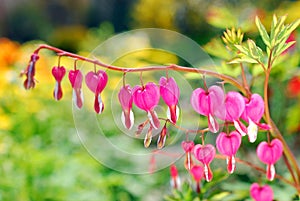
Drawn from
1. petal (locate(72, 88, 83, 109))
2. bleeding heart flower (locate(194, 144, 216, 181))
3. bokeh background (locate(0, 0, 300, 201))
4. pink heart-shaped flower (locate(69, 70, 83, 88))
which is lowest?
bleeding heart flower (locate(194, 144, 216, 181))

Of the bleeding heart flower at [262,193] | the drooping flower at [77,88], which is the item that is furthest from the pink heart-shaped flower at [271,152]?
the drooping flower at [77,88]

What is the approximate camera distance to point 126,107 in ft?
2.58

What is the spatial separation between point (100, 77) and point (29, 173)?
84cm

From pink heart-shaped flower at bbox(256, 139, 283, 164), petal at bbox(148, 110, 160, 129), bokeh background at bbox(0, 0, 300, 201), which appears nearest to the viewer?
petal at bbox(148, 110, 160, 129)

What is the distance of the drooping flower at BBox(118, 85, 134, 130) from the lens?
30.9 inches

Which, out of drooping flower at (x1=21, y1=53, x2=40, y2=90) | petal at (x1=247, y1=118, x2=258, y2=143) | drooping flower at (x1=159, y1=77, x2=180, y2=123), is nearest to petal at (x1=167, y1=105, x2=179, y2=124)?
drooping flower at (x1=159, y1=77, x2=180, y2=123)

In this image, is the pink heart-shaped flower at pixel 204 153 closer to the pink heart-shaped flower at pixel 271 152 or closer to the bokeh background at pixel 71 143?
the pink heart-shaped flower at pixel 271 152

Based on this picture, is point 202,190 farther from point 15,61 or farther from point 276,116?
point 15,61

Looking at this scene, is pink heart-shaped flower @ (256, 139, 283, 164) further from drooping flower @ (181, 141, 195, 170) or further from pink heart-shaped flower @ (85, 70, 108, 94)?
pink heart-shaped flower @ (85, 70, 108, 94)

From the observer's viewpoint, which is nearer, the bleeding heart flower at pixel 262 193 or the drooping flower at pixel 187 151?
the drooping flower at pixel 187 151

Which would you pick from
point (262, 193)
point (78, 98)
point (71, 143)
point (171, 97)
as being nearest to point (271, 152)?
point (262, 193)

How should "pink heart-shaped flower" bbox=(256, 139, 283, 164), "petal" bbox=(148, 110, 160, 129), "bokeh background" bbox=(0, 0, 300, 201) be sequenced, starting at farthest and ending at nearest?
1. "bokeh background" bbox=(0, 0, 300, 201)
2. "pink heart-shaped flower" bbox=(256, 139, 283, 164)
3. "petal" bbox=(148, 110, 160, 129)

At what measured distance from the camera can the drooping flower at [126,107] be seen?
78cm

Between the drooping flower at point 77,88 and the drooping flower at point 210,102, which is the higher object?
the drooping flower at point 77,88
